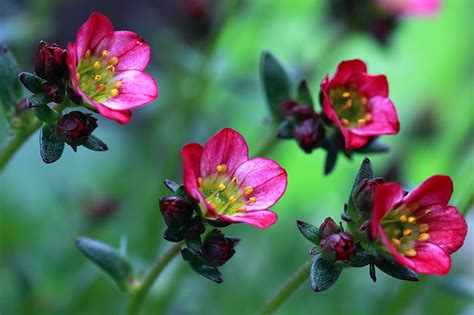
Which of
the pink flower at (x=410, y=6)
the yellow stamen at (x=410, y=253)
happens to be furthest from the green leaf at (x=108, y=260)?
the pink flower at (x=410, y=6)

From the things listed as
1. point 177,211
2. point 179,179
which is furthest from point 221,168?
point 179,179

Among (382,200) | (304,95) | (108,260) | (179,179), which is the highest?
(382,200)

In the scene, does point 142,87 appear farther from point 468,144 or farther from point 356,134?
point 468,144

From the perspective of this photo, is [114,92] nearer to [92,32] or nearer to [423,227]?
[92,32]

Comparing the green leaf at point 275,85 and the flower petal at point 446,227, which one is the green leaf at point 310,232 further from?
the green leaf at point 275,85

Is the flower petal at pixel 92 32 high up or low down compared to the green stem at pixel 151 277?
up

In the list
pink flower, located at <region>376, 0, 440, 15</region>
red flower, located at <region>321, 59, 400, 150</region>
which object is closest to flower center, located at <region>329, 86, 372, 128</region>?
red flower, located at <region>321, 59, 400, 150</region>
